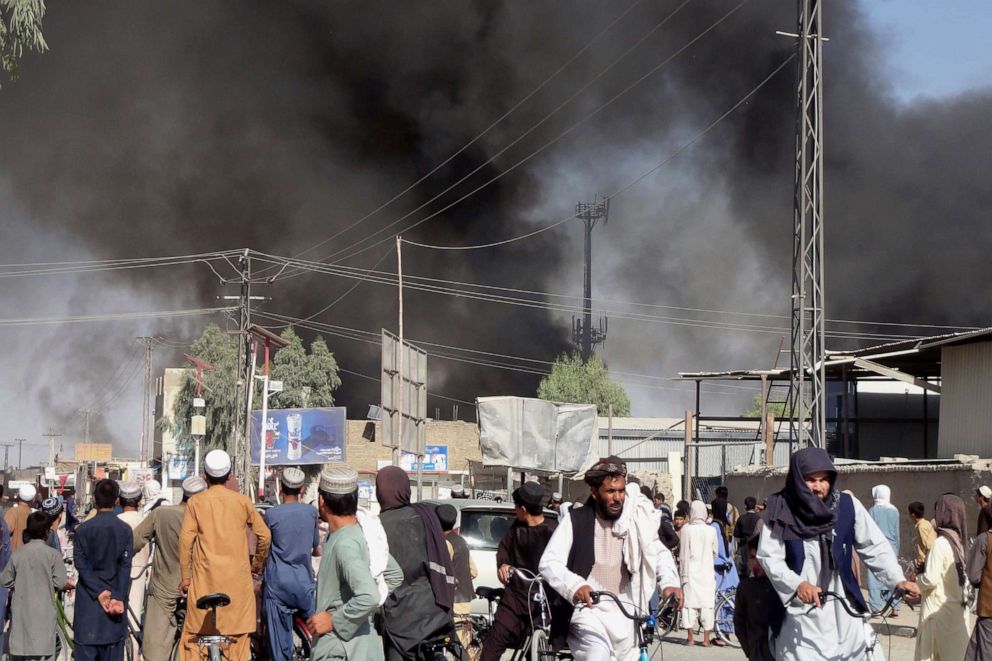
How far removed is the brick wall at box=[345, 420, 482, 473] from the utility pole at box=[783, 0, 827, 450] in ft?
140

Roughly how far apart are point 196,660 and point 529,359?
6166 centimetres

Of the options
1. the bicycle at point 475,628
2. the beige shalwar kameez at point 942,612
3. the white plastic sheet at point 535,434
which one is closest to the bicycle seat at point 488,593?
the bicycle at point 475,628

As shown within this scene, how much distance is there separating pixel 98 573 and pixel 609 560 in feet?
10.9

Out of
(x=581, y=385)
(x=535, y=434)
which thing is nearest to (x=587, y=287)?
(x=581, y=385)

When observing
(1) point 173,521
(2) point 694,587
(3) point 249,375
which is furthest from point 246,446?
(1) point 173,521

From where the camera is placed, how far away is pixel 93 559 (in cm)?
712

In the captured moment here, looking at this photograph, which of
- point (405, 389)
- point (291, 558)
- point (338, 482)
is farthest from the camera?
point (405, 389)

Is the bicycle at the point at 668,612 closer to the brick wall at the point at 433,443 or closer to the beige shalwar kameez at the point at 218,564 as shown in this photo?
the beige shalwar kameez at the point at 218,564

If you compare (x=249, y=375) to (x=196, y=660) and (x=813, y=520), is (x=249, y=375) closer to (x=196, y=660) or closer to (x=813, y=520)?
(x=196, y=660)

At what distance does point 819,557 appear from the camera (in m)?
4.71

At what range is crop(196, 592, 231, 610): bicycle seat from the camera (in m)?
5.86

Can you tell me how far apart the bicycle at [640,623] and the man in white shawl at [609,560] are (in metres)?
0.03

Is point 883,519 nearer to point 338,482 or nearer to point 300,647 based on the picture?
point 300,647

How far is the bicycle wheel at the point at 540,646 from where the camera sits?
234 inches
